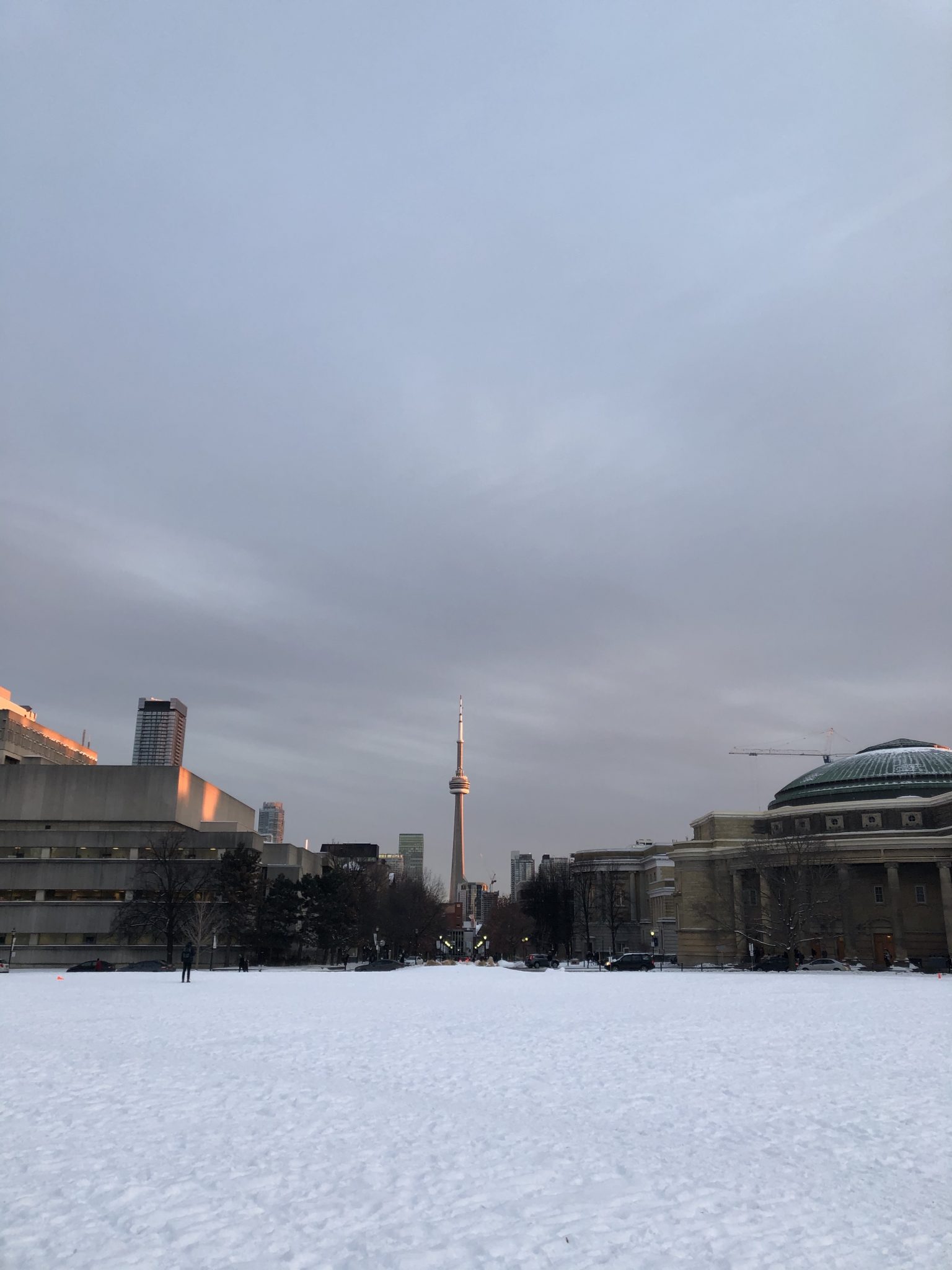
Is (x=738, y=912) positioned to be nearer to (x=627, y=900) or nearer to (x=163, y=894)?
(x=627, y=900)

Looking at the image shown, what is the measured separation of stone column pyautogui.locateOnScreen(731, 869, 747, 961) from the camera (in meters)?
105

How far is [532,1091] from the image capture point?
643 inches

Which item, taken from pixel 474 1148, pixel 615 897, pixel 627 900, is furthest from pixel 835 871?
pixel 474 1148

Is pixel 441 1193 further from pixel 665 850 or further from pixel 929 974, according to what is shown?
pixel 665 850

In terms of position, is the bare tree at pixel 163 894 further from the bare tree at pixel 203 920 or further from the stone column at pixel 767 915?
the stone column at pixel 767 915

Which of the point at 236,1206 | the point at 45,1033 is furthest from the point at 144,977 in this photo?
the point at 236,1206

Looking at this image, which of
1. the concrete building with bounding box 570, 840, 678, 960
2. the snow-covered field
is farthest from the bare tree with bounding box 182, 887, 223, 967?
the snow-covered field

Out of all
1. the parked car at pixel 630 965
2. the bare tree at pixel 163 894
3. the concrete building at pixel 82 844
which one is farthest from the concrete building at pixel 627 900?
the bare tree at pixel 163 894

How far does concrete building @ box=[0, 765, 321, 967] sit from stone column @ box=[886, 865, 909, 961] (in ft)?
201

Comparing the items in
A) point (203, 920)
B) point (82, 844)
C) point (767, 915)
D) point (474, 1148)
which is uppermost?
point (82, 844)

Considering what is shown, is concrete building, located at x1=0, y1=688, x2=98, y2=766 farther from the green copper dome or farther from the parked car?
the green copper dome

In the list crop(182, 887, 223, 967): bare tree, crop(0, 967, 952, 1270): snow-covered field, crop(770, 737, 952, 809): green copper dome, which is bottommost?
crop(0, 967, 952, 1270): snow-covered field

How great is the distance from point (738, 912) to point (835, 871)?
14.8m

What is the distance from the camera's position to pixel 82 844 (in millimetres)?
102312
